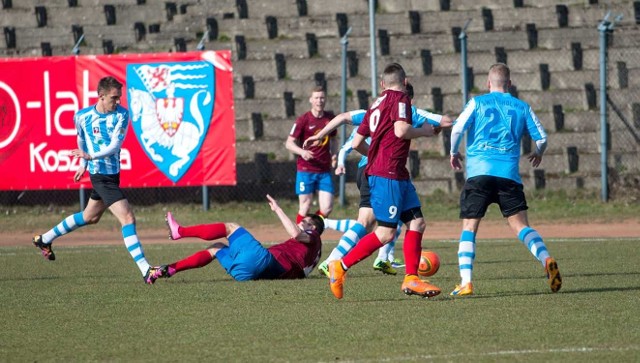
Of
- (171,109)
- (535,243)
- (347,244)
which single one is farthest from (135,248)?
(171,109)

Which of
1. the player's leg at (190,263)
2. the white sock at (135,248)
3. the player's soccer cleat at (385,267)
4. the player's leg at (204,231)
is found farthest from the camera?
the player's soccer cleat at (385,267)

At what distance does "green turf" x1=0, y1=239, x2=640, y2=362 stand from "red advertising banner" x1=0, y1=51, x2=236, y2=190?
774cm

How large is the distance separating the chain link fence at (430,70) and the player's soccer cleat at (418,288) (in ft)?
38.8

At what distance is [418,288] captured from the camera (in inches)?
364

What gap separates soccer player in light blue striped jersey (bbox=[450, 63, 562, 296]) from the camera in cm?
965

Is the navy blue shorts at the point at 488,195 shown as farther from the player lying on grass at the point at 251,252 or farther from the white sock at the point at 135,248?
the white sock at the point at 135,248

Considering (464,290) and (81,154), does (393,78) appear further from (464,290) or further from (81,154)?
(81,154)

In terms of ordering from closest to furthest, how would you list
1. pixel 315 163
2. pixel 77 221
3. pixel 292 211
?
pixel 77 221, pixel 315 163, pixel 292 211

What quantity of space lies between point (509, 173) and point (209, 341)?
352 cm

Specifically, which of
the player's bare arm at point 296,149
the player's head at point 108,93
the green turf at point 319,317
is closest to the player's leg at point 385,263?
the green turf at point 319,317

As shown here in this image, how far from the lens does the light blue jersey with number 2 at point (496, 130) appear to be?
31.6ft

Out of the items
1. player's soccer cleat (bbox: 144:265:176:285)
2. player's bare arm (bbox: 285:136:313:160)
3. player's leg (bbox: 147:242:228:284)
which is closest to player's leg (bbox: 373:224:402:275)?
player's bare arm (bbox: 285:136:313:160)

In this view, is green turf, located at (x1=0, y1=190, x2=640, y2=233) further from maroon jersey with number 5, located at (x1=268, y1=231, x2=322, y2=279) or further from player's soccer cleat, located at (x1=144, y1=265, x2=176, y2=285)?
player's soccer cleat, located at (x1=144, y1=265, x2=176, y2=285)

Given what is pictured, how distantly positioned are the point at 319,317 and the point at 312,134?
278 inches
